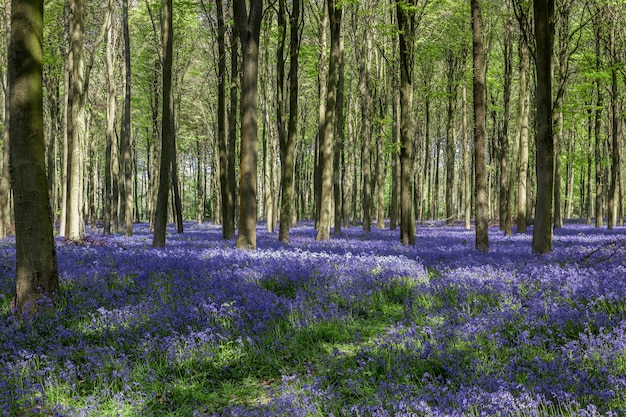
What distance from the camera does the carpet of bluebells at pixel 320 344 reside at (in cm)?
372

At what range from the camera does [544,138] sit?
10.9 m

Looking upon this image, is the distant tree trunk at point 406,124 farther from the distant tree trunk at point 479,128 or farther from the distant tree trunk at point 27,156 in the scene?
the distant tree trunk at point 27,156

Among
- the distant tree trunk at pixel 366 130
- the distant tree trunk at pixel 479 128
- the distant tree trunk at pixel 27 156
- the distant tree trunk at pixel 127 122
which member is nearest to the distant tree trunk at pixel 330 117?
the distant tree trunk at pixel 479 128

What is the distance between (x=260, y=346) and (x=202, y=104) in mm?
38921

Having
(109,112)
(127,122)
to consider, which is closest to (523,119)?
(127,122)

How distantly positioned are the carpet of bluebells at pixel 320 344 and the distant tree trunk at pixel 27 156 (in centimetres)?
55

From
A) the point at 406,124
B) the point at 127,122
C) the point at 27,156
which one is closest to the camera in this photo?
the point at 27,156

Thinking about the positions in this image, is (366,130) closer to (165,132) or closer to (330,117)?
(330,117)

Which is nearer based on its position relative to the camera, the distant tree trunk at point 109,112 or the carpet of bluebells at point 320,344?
the carpet of bluebells at point 320,344

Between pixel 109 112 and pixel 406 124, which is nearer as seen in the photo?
pixel 406 124

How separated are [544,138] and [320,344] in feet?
28.0

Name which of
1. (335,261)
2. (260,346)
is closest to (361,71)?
(335,261)

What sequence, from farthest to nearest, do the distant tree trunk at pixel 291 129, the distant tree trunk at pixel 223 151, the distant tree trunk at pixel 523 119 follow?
the distant tree trunk at pixel 523 119, the distant tree trunk at pixel 223 151, the distant tree trunk at pixel 291 129

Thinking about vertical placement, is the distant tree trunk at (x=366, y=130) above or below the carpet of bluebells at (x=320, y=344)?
above
